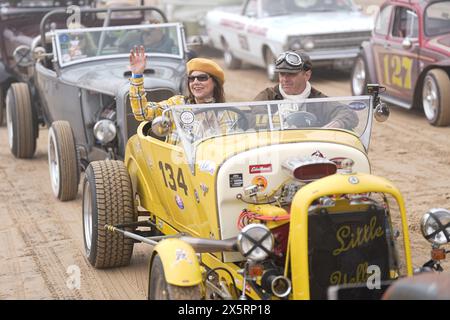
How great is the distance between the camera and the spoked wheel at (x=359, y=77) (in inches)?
582

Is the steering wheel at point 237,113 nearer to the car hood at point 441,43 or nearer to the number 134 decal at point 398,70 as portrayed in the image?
the car hood at point 441,43

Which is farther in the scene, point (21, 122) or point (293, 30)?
point (293, 30)

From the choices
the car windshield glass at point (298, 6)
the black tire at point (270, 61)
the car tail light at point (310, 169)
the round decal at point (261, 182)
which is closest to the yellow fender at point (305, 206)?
the car tail light at point (310, 169)

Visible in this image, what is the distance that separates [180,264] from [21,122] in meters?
6.48

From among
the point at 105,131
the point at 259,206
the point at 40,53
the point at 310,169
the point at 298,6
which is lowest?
the point at 298,6

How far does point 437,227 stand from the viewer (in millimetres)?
5855

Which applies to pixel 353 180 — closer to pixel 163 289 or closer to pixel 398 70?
pixel 163 289

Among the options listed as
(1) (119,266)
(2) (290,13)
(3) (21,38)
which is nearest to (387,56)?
(2) (290,13)

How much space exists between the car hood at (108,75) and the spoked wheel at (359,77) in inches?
177

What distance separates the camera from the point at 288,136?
243 inches

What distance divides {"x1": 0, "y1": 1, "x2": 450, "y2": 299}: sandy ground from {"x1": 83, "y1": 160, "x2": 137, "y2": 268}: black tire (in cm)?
14

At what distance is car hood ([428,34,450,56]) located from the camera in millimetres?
12828

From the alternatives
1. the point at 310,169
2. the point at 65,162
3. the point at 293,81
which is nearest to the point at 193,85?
the point at 293,81

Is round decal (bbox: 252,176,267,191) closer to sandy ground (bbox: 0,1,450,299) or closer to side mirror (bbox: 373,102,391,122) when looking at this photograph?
side mirror (bbox: 373,102,391,122)
